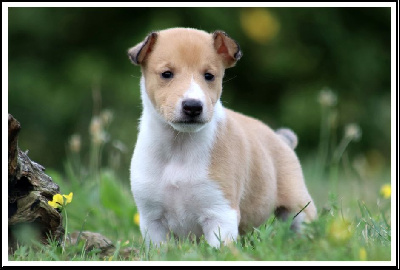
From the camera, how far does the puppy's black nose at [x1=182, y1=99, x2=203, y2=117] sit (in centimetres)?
455

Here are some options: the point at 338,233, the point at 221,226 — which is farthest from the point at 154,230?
the point at 338,233

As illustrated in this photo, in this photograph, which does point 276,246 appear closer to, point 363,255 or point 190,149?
point 363,255

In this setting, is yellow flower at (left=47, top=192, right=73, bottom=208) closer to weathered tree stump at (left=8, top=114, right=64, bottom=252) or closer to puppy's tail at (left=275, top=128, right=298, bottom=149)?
weathered tree stump at (left=8, top=114, right=64, bottom=252)

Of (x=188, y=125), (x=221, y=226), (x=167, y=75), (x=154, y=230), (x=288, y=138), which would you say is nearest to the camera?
(x=188, y=125)

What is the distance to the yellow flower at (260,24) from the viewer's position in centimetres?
1090

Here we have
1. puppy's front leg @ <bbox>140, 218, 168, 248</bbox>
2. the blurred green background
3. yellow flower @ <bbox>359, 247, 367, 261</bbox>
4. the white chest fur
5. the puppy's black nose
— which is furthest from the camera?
the blurred green background

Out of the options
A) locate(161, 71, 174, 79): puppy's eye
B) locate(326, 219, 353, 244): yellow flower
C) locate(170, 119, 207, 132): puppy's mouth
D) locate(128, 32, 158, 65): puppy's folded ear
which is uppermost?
locate(128, 32, 158, 65): puppy's folded ear

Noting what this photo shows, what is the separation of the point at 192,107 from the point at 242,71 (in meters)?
6.93

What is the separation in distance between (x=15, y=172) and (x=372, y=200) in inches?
163

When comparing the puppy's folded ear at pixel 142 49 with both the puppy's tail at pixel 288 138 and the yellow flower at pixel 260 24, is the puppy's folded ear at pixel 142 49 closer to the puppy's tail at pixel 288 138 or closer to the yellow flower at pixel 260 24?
the puppy's tail at pixel 288 138

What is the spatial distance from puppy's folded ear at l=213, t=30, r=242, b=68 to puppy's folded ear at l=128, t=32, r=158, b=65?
0.43m

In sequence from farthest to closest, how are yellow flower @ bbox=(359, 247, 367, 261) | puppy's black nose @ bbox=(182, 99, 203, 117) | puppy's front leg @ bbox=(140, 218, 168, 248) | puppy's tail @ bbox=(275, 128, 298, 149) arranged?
puppy's tail @ bbox=(275, 128, 298, 149) → puppy's front leg @ bbox=(140, 218, 168, 248) → puppy's black nose @ bbox=(182, 99, 203, 117) → yellow flower @ bbox=(359, 247, 367, 261)

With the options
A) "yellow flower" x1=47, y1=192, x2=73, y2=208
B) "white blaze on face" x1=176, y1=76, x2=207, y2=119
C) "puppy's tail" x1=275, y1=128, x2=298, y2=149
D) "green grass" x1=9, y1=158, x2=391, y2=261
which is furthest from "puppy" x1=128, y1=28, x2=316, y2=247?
"puppy's tail" x1=275, y1=128, x2=298, y2=149

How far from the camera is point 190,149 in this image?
16.7 feet
